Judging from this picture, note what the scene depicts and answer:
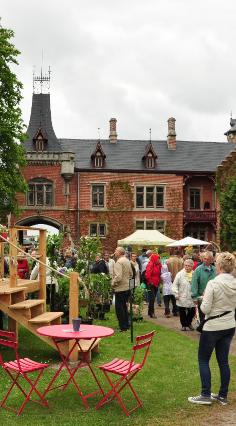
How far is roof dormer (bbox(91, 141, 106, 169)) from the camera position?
4203cm

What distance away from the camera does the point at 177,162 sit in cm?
4341

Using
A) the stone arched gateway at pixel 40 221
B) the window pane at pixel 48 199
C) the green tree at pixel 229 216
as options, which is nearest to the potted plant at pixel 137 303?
the green tree at pixel 229 216

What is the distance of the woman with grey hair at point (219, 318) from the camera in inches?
288

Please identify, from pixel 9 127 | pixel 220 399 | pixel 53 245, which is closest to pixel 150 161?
pixel 9 127

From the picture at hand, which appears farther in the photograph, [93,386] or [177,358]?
[177,358]

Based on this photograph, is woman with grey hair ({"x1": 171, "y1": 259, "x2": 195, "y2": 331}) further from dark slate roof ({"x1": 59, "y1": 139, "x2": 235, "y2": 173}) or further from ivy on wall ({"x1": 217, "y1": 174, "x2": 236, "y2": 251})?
dark slate roof ({"x1": 59, "y1": 139, "x2": 235, "y2": 173})

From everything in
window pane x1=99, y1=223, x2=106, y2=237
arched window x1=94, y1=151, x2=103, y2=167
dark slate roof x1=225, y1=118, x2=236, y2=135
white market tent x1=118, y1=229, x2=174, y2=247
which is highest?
dark slate roof x1=225, y1=118, x2=236, y2=135

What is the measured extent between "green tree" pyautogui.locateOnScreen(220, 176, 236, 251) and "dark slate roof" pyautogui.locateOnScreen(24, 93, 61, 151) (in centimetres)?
1261

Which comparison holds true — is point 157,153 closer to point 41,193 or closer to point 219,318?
point 41,193

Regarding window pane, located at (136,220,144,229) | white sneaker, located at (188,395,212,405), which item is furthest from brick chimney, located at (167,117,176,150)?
white sneaker, located at (188,395,212,405)

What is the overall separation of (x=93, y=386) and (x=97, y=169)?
3389cm

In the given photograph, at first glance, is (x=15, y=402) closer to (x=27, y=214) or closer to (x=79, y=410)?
(x=79, y=410)

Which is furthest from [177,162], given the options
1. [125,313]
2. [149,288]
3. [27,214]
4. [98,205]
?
[125,313]

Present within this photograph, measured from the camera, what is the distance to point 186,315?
13.7 metres
